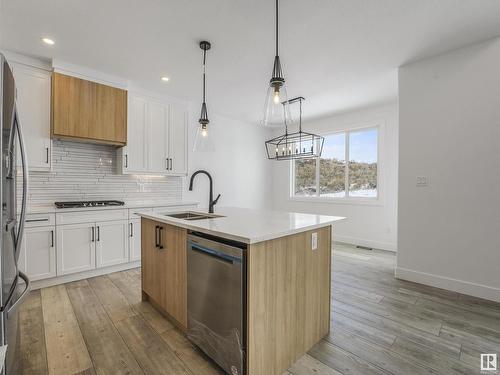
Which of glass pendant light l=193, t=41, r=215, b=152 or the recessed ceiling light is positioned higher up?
the recessed ceiling light

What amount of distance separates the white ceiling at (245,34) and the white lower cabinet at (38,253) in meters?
2.06

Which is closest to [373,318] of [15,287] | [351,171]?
[15,287]

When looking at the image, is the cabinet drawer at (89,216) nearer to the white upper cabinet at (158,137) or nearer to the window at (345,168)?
the white upper cabinet at (158,137)

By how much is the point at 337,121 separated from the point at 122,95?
4045 millimetres

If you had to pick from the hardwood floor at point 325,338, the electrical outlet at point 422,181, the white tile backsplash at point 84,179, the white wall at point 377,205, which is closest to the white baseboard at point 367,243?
the white wall at point 377,205

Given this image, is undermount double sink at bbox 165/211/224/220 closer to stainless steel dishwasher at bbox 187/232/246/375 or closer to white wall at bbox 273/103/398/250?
stainless steel dishwasher at bbox 187/232/246/375

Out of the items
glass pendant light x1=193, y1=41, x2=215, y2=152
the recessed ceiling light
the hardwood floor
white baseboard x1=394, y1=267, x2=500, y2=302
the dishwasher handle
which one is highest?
the recessed ceiling light

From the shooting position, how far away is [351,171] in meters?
5.00

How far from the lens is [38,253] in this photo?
279 cm

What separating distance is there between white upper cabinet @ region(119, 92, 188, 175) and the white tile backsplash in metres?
0.33

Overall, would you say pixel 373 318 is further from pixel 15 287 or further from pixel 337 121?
pixel 337 121

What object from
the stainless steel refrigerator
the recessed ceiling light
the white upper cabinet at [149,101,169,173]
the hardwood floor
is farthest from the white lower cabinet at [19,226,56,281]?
the recessed ceiling light

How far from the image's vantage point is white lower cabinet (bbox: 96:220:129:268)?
321cm

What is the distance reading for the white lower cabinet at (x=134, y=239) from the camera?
11.4 ft
